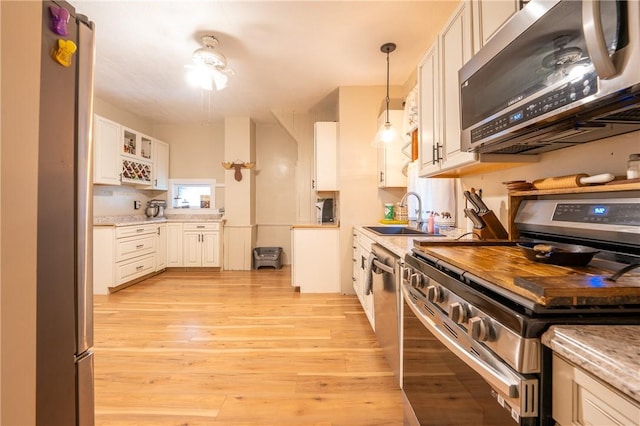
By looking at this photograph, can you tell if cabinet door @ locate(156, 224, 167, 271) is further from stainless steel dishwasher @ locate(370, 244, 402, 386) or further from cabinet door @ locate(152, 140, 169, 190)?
stainless steel dishwasher @ locate(370, 244, 402, 386)

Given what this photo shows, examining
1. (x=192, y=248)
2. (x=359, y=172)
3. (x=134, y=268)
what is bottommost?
(x=134, y=268)

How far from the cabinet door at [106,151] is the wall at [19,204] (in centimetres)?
371

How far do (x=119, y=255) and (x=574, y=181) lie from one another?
14.7ft

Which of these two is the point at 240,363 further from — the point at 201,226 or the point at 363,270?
the point at 201,226

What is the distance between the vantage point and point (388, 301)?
66.4 inches

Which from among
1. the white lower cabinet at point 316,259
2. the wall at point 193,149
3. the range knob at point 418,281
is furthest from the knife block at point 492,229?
the wall at point 193,149

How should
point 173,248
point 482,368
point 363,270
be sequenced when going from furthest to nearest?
point 173,248 → point 363,270 → point 482,368

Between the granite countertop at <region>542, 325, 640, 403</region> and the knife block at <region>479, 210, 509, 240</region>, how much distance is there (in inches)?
40.8

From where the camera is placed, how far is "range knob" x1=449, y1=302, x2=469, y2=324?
76 cm

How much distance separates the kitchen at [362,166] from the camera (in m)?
1.08

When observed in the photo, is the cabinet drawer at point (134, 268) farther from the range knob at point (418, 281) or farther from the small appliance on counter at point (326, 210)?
the range knob at point (418, 281)

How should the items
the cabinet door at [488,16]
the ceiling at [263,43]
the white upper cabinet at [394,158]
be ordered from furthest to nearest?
the white upper cabinet at [394,158], the ceiling at [263,43], the cabinet door at [488,16]

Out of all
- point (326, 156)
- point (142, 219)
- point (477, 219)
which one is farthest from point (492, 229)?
point (142, 219)

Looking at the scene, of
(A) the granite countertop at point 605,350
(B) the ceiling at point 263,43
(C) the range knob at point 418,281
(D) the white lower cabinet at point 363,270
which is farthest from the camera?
(D) the white lower cabinet at point 363,270
